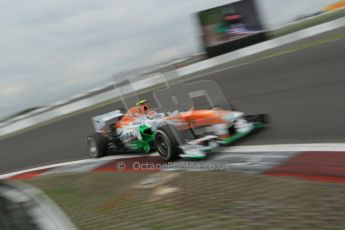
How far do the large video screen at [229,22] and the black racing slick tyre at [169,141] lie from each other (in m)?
16.7

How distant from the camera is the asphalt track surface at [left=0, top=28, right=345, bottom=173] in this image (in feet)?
23.9

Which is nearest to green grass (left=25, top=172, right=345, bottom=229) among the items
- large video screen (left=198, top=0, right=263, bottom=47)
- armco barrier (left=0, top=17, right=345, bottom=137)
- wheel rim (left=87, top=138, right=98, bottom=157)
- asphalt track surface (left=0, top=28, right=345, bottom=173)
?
asphalt track surface (left=0, top=28, right=345, bottom=173)

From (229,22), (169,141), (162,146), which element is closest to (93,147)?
(162,146)

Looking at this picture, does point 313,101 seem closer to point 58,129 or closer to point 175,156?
point 175,156

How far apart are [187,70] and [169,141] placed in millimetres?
14509

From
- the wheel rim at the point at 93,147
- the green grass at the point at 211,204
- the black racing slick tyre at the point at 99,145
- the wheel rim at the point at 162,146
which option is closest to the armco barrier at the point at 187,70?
the wheel rim at the point at 93,147

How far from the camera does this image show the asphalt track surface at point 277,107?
7285 millimetres

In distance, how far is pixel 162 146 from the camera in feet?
24.1

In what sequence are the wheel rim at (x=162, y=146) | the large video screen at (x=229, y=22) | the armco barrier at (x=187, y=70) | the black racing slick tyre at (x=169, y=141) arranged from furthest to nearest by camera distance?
the large video screen at (x=229, y=22) < the armco barrier at (x=187, y=70) < the wheel rim at (x=162, y=146) < the black racing slick tyre at (x=169, y=141)

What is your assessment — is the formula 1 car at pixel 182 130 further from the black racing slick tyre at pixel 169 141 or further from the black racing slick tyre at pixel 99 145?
the black racing slick tyre at pixel 99 145

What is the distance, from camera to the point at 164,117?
7824mm

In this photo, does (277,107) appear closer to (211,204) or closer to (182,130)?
(182,130)

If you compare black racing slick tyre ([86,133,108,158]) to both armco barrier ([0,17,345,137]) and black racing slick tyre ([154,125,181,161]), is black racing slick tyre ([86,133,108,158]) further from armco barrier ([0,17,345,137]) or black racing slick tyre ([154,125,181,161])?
armco barrier ([0,17,345,137])

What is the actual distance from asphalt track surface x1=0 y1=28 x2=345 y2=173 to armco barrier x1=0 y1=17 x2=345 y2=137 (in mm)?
3051
